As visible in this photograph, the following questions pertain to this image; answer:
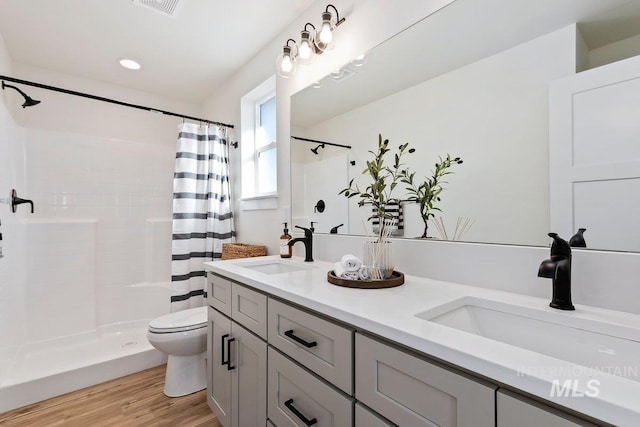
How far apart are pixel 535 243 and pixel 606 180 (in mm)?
246

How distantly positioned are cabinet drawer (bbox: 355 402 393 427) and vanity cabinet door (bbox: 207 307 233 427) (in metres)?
0.84

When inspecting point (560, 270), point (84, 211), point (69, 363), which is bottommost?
point (69, 363)

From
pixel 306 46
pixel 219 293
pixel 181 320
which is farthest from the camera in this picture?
Result: pixel 181 320

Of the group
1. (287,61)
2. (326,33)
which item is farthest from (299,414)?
(287,61)

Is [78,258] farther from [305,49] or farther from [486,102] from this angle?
[486,102]

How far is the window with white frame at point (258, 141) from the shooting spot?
92.7 inches

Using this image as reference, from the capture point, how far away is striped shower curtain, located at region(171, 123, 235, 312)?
2383mm

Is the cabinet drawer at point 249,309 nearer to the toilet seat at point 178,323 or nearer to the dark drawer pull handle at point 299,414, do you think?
the dark drawer pull handle at point 299,414

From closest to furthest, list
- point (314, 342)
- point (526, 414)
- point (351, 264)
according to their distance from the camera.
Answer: point (526, 414) < point (314, 342) < point (351, 264)

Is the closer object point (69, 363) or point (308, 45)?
point (308, 45)

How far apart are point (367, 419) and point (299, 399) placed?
1.00 feet

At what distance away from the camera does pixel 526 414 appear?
480 millimetres

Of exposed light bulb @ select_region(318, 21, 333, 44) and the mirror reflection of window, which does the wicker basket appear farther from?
exposed light bulb @ select_region(318, 21, 333, 44)

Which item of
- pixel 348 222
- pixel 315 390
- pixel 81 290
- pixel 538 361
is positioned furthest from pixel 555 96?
pixel 81 290
